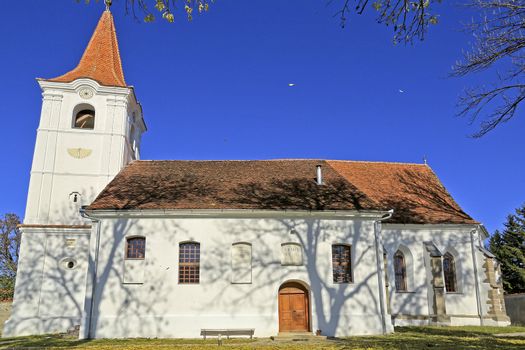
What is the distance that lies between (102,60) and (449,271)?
74.2 ft

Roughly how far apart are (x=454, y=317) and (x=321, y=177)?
9.61 metres

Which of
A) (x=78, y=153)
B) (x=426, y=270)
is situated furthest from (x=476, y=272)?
(x=78, y=153)

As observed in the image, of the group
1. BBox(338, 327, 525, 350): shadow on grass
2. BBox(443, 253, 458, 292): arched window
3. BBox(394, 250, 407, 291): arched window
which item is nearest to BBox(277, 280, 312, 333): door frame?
BBox(338, 327, 525, 350): shadow on grass

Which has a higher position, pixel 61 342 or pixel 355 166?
pixel 355 166

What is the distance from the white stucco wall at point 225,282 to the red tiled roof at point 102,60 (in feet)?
32.9

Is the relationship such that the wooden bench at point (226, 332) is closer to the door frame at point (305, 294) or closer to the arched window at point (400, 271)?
the door frame at point (305, 294)

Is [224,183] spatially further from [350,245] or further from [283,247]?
[350,245]

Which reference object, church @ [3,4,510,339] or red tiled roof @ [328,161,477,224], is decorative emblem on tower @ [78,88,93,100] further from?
red tiled roof @ [328,161,477,224]

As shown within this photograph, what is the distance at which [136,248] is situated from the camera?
19219 mm

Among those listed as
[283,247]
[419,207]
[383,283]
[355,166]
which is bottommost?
[383,283]

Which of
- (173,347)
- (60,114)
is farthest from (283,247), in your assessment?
(60,114)

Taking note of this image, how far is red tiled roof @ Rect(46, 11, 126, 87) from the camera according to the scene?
83.5 ft

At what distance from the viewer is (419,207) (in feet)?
79.8

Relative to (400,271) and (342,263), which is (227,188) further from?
(400,271)
